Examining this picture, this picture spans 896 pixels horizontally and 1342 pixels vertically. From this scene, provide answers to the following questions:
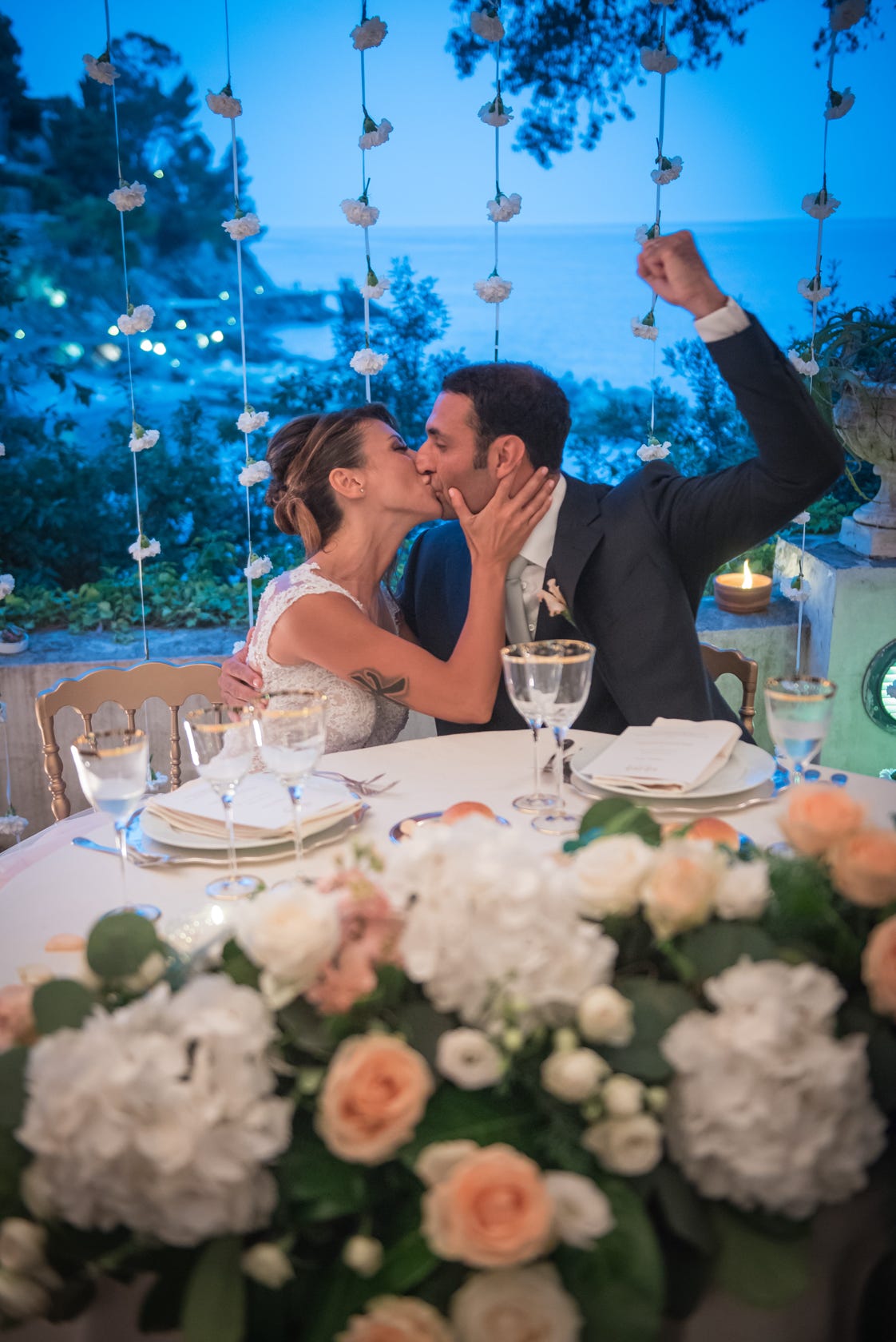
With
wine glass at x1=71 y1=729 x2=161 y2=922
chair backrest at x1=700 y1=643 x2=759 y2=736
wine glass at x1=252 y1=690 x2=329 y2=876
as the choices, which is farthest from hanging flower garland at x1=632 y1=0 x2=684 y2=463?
wine glass at x1=71 y1=729 x2=161 y2=922

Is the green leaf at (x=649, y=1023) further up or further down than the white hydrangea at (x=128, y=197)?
further down

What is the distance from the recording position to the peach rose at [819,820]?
0.84 metres

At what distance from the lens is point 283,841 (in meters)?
1.41

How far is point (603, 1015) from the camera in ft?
2.18

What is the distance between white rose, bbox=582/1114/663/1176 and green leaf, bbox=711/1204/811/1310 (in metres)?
0.07

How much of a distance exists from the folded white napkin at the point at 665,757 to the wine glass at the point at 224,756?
0.53 meters

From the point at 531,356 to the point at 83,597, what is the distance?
65.6 inches

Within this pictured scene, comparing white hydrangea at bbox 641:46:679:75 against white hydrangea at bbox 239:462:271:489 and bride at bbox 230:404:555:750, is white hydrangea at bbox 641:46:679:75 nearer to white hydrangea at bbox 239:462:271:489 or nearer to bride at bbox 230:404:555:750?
bride at bbox 230:404:555:750

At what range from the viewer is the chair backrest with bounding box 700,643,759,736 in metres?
2.52

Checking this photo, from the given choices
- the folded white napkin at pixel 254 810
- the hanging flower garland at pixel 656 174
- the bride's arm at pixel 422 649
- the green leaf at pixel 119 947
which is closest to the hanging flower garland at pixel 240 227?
the bride's arm at pixel 422 649

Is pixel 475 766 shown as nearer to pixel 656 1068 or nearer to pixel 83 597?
pixel 656 1068

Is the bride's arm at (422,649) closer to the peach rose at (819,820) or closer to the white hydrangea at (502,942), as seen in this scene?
the peach rose at (819,820)

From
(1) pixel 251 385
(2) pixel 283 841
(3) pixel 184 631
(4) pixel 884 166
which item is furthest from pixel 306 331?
(2) pixel 283 841

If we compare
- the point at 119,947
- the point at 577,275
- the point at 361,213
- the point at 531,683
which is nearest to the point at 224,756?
the point at 531,683
